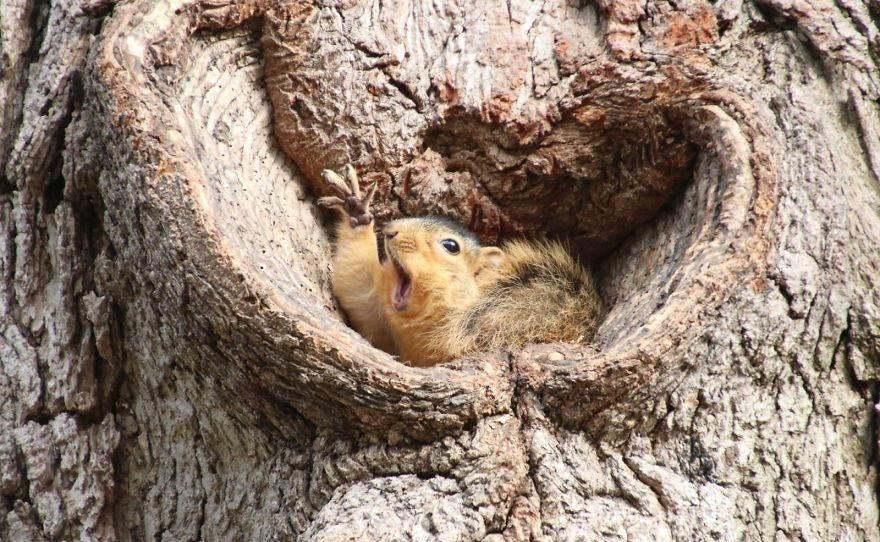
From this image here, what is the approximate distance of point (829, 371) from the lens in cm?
308

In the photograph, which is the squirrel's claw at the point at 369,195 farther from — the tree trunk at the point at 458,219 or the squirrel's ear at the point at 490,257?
the squirrel's ear at the point at 490,257

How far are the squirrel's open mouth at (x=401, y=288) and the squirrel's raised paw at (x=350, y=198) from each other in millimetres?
268

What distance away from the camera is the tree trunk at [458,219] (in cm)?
272

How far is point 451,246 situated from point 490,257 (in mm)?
250

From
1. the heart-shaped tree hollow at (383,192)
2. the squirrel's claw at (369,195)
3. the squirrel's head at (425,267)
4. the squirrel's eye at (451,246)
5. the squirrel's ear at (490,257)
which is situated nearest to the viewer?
the heart-shaped tree hollow at (383,192)

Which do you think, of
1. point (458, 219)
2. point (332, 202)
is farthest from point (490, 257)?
point (332, 202)

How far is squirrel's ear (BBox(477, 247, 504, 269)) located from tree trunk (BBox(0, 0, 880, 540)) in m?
0.18

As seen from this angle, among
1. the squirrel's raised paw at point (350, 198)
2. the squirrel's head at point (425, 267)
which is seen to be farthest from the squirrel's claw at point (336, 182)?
the squirrel's head at point (425, 267)

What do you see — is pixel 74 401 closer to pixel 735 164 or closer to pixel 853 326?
pixel 735 164

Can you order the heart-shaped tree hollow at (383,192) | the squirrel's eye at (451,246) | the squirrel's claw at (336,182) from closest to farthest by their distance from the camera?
the heart-shaped tree hollow at (383,192) → the squirrel's claw at (336,182) → the squirrel's eye at (451,246)

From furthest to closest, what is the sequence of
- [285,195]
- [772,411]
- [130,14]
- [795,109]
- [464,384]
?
[285,195]
[795,109]
[130,14]
[772,411]
[464,384]

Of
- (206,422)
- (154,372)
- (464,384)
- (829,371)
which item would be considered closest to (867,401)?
(829,371)

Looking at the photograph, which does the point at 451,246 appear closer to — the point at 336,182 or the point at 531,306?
the point at 531,306

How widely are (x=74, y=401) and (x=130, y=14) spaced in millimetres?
1291
